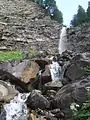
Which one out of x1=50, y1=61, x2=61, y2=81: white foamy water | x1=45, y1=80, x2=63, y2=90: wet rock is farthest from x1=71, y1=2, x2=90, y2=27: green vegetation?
x1=45, y1=80, x2=63, y2=90: wet rock

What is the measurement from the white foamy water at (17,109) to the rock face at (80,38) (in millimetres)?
8438

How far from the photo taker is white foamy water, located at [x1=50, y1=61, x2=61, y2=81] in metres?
15.2

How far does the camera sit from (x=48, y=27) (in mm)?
27828

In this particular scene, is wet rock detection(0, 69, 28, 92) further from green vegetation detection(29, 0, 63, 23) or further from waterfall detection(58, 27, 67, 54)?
green vegetation detection(29, 0, 63, 23)

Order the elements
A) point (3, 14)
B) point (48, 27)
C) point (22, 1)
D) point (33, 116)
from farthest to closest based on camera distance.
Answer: point (22, 1) < point (3, 14) < point (48, 27) < point (33, 116)

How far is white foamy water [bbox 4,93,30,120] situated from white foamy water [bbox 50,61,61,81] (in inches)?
82.4

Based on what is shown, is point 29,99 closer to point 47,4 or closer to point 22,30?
point 22,30

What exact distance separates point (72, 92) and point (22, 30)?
45.8 ft

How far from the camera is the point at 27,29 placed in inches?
1045

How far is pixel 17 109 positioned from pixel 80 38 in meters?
12.4

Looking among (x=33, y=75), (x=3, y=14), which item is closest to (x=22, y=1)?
(x=3, y=14)

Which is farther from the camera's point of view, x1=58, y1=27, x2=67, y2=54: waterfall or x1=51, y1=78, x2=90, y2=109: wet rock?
x1=58, y1=27, x2=67, y2=54: waterfall

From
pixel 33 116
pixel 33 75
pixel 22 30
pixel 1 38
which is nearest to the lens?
pixel 33 116

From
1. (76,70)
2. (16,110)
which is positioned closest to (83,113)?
(16,110)
